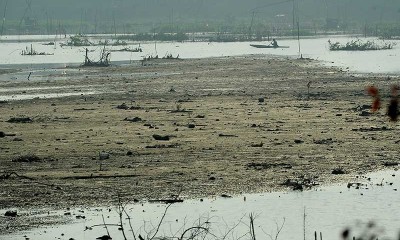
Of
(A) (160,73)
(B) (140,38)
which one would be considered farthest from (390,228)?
(B) (140,38)

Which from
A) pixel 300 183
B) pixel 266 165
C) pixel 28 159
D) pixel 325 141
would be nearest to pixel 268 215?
pixel 300 183

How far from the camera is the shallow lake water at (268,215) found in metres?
13.7

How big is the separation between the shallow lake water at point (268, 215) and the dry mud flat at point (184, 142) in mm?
565

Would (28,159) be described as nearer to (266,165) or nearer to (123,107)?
(266,165)

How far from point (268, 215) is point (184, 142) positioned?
642cm

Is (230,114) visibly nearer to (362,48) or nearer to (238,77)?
(238,77)

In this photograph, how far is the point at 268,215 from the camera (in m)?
14.7

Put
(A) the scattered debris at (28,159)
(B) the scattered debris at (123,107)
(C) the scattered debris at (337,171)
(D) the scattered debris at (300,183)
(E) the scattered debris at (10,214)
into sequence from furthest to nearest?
(B) the scattered debris at (123,107) < (A) the scattered debris at (28,159) < (C) the scattered debris at (337,171) < (D) the scattered debris at (300,183) < (E) the scattered debris at (10,214)

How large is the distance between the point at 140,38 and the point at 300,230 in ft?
352

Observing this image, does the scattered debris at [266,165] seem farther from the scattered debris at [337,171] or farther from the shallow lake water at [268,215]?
the shallow lake water at [268,215]

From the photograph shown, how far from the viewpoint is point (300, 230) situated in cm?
1399

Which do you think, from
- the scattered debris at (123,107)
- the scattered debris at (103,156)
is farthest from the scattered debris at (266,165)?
the scattered debris at (123,107)

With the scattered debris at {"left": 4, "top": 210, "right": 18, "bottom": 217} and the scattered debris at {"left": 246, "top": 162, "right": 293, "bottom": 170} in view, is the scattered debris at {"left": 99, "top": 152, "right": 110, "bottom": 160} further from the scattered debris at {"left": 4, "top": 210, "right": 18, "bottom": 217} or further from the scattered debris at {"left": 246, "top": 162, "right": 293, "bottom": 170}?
the scattered debris at {"left": 4, "top": 210, "right": 18, "bottom": 217}

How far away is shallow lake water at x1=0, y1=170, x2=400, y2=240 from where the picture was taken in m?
13.7
